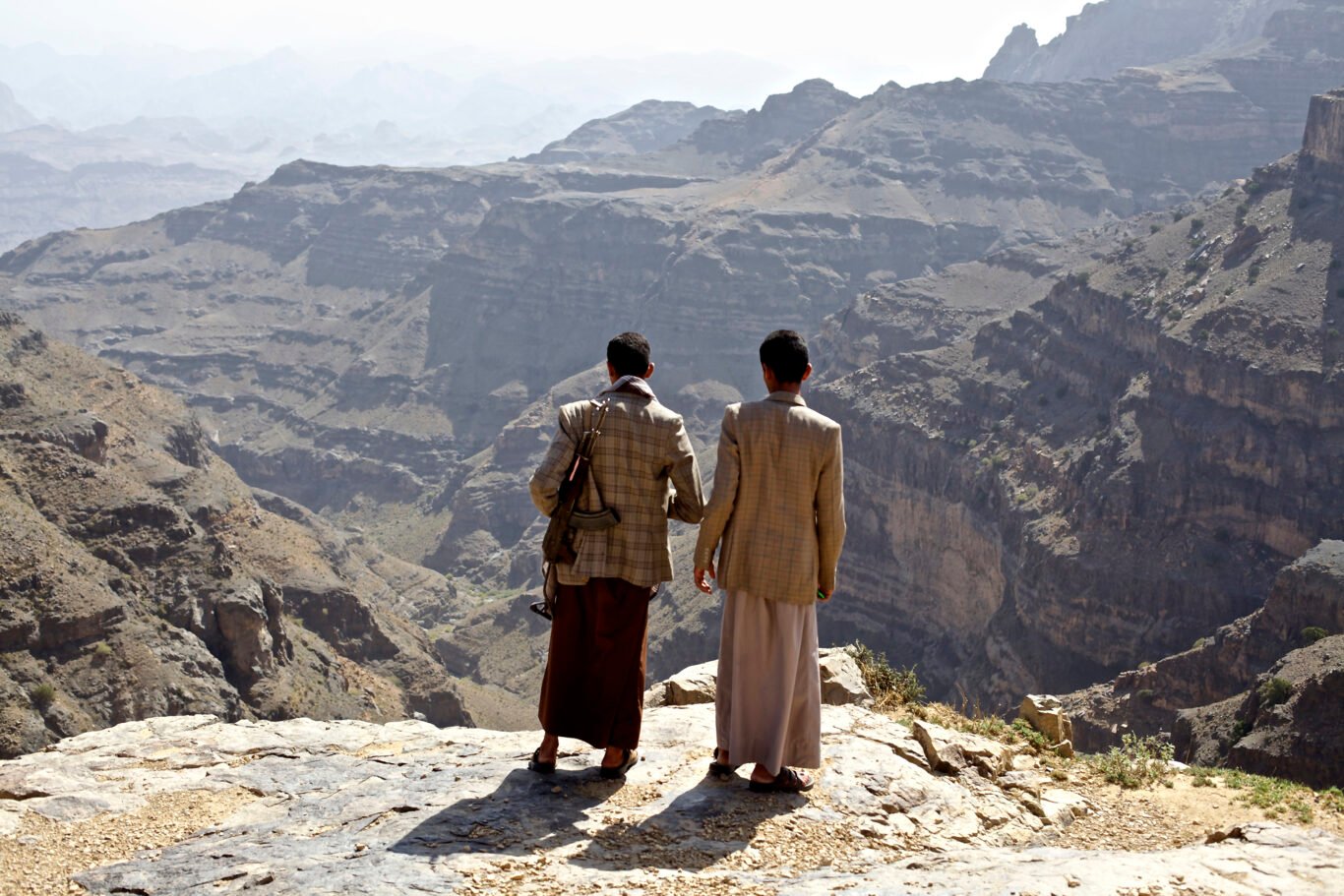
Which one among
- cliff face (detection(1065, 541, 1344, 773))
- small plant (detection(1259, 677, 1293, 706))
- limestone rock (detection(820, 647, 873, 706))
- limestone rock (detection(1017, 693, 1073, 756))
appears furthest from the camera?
small plant (detection(1259, 677, 1293, 706))

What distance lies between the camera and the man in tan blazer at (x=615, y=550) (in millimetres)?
10703

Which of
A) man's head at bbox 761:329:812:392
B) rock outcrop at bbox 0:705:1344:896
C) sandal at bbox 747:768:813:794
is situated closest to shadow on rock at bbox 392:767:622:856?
rock outcrop at bbox 0:705:1344:896

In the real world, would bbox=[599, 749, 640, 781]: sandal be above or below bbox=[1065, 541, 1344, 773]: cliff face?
above

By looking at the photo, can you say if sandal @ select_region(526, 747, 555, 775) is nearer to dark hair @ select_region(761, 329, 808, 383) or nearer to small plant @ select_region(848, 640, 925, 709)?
dark hair @ select_region(761, 329, 808, 383)

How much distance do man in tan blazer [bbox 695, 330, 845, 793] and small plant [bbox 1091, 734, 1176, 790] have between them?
375 centimetres

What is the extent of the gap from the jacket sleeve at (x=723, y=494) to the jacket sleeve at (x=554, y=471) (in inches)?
46.5

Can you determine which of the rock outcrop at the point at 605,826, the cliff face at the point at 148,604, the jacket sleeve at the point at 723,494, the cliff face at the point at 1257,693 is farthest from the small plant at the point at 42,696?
the cliff face at the point at 1257,693

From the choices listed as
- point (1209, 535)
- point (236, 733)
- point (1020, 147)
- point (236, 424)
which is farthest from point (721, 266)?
point (236, 733)

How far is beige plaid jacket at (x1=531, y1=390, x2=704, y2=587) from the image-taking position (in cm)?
1069

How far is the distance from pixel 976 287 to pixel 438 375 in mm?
69522

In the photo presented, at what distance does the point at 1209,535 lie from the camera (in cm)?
5497

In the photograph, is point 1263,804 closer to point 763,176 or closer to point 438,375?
point 438,375

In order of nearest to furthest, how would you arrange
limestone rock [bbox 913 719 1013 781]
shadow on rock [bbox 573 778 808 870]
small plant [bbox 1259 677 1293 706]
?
1. shadow on rock [bbox 573 778 808 870]
2. limestone rock [bbox 913 719 1013 781]
3. small plant [bbox 1259 677 1293 706]

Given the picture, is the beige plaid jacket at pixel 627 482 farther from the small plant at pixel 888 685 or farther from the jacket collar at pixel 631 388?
the small plant at pixel 888 685
